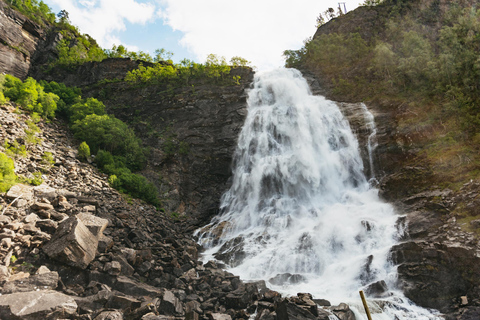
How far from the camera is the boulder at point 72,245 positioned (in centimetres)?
988

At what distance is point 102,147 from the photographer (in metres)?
23.8

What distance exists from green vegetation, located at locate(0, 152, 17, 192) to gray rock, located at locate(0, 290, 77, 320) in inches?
226

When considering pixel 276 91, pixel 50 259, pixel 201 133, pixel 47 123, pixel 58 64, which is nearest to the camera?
pixel 50 259

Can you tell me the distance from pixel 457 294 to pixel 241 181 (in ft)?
52.6

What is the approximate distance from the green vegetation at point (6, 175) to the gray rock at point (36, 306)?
5750 mm

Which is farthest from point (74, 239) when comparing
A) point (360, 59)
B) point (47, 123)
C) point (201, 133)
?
point (360, 59)

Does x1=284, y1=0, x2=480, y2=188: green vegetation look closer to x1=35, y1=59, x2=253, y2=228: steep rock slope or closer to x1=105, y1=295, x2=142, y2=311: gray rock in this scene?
x1=35, y1=59, x2=253, y2=228: steep rock slope

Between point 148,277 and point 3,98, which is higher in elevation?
point 3,98

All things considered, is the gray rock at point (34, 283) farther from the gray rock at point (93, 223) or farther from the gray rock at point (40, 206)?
the gray rock at point (40, 206)

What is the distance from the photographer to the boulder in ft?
32.4

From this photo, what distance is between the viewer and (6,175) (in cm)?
1195

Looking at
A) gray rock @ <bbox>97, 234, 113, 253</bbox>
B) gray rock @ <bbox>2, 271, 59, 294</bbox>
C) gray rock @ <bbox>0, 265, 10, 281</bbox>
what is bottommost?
gray rock @ <bbox>97, 234, 113, 253</bbox>

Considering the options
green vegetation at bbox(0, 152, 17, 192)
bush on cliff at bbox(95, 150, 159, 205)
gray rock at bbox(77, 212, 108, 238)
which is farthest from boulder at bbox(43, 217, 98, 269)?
bush on cliff at bbox(95, 150, 159, 205)

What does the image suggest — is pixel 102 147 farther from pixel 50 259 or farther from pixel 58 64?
pixel 58 64
